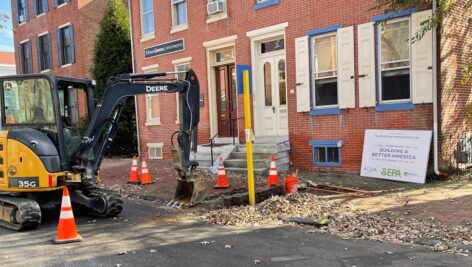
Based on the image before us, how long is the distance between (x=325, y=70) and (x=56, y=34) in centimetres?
1935

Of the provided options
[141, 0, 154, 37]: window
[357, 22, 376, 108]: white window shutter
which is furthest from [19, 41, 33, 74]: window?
[357, 22, 376, 108]: white window shutter

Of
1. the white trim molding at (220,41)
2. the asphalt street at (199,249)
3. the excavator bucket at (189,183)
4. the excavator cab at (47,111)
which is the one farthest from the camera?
the white trim molding at (220,41)

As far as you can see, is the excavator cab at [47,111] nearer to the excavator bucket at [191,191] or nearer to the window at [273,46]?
the excavator bucket at [191,191]

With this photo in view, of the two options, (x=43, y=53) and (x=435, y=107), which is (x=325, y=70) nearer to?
(x=435, y=107)

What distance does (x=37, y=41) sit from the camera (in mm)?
28219

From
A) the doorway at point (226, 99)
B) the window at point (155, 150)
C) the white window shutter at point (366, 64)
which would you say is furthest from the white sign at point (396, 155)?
the window at point (155, 150)

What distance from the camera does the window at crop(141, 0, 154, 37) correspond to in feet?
60.1

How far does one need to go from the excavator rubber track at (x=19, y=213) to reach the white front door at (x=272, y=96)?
793cm

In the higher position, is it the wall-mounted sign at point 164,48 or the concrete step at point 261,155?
the wall-mounted sign at point 164,48

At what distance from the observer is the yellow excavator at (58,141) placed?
7.84 m

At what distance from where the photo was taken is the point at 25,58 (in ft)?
98.2

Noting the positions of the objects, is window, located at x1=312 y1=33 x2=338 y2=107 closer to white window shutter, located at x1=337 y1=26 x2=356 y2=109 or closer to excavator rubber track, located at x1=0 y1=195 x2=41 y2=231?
white window shutter, located at x1=337 y1=26 x2=356 y2=109

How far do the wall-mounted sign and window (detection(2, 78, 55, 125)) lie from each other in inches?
344

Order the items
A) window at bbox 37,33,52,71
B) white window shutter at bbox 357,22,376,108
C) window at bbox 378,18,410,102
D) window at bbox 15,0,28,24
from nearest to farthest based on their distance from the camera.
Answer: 1. window at bbox 378,18,410,102
2. white window shutter at bbox 357,22,376,108
3. window at bbox 37,33,52,71
4. window at bbox 15,0,28,24
